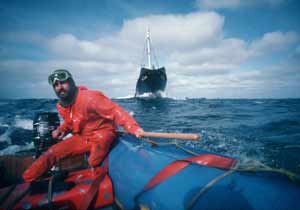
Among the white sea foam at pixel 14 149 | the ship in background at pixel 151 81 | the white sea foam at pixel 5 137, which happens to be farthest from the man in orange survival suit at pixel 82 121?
the ship in background at pixel 151 81

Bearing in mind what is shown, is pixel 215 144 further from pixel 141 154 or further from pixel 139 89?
pixel 139 89

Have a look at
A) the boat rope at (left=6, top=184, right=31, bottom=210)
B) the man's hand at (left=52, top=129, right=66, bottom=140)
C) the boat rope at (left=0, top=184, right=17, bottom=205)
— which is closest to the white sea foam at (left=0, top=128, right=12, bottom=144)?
the man's hand at (left=52, top=129, right=66, bottom=140)

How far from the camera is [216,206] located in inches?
52.9

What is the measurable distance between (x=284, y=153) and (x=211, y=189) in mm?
4396

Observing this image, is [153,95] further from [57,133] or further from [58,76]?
[58,76]

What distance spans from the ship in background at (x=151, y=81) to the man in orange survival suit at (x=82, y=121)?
34.5 metres

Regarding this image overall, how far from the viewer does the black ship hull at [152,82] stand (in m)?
37.7

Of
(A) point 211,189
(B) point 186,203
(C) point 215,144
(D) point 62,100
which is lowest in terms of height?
(C) point 215,144

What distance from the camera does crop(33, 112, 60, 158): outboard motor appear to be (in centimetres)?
357

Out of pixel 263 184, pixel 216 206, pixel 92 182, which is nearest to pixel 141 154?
pixel 92 182

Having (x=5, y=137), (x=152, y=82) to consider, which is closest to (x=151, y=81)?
(x=152, y=82)

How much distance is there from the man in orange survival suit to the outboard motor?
0.81 metres

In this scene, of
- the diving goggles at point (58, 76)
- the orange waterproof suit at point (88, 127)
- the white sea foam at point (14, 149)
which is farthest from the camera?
the white sea foam at point (14, 149)

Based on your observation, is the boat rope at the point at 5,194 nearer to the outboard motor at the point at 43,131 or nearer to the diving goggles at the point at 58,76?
the outboard motor at the point at 43,131
